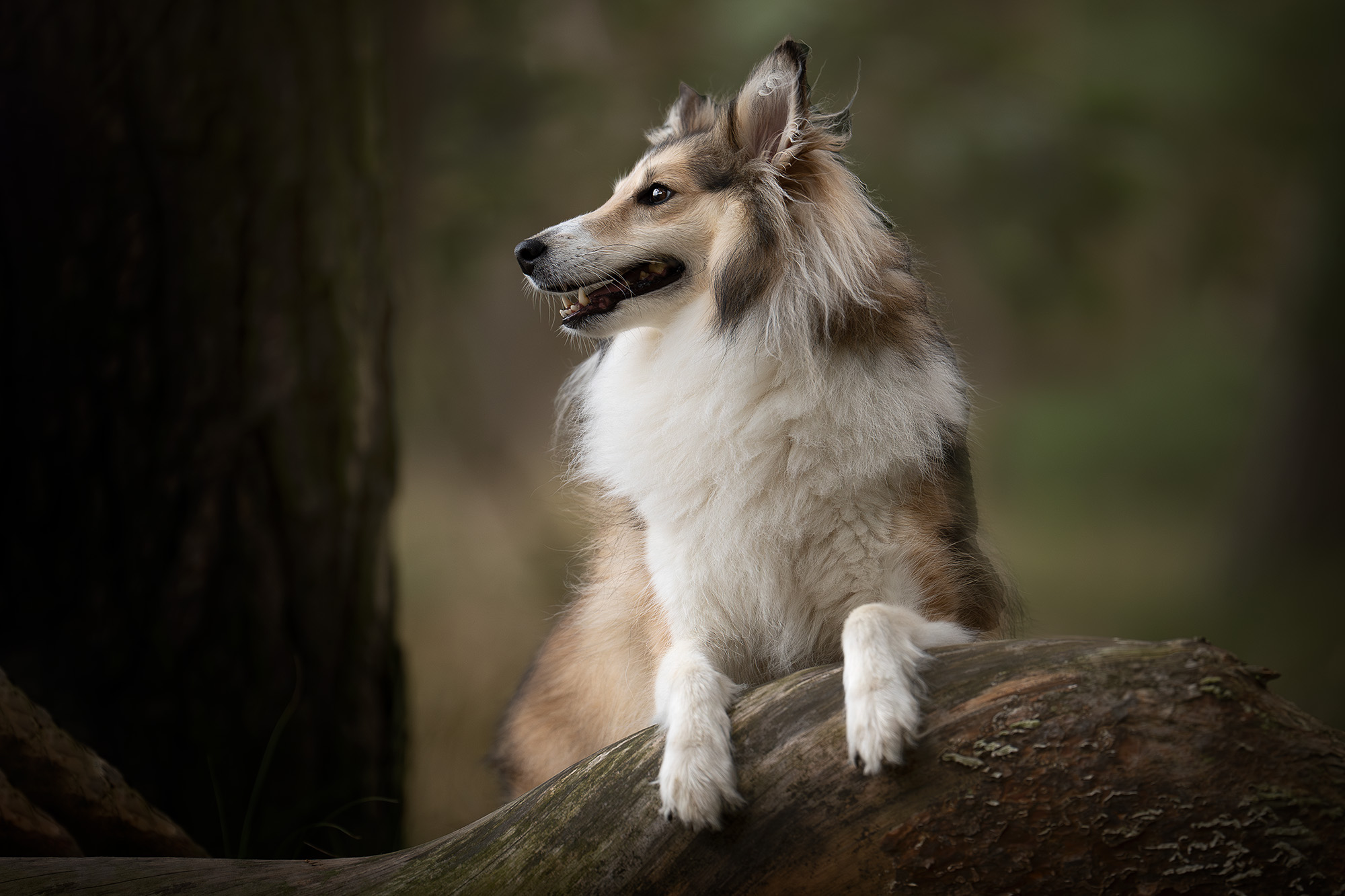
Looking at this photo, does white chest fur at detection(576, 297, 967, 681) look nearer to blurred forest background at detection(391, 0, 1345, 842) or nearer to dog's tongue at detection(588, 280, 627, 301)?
dog's tongue at detection(588, 280, 627, 301)

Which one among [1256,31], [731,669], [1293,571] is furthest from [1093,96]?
Result: [731,669]

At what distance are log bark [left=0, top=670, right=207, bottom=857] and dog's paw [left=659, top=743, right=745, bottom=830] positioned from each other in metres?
1.02

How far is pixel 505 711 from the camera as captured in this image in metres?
2.14

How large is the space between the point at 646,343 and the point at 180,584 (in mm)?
1196

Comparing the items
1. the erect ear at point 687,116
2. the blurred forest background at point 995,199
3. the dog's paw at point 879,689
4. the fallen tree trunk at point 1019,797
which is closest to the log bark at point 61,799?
the fallen tree trunk at point 1019,797

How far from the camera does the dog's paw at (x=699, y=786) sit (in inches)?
42.9

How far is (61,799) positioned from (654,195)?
4.72ft

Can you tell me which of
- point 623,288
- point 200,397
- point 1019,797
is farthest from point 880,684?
point 200,397

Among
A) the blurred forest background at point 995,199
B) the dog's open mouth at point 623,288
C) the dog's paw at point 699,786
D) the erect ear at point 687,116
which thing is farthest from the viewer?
the blurred forest background at point 995,199

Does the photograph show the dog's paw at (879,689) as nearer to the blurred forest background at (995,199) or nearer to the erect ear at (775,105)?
the erect ear at (775,105)

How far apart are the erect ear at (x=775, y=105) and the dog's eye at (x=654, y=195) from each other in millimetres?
160

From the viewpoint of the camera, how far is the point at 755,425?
147 centimetres

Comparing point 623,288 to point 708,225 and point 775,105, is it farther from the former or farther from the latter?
point 775,105

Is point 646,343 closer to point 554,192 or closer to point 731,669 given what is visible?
point 731,669
